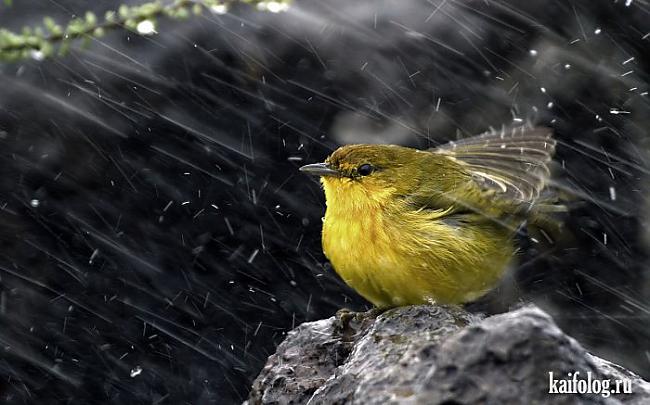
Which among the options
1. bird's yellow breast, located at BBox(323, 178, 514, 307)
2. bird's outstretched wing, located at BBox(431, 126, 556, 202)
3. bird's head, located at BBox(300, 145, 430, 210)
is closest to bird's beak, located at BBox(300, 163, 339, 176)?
bird's head, located at BBox(300, 145, 430, 210)

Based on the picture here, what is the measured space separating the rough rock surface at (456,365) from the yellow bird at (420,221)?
21.0 inches

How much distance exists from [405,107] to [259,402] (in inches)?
130

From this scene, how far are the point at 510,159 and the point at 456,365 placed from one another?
2.31m

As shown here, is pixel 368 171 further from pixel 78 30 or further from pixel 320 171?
pixel 78 30

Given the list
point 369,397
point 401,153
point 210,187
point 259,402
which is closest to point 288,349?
point 259,402

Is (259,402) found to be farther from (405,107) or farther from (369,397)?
(405,107)

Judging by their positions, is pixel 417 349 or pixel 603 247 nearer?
pixel 417 349

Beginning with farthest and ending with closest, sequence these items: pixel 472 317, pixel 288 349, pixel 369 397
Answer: pixel 288 349 → pixel 472 317 → pixel 369 397

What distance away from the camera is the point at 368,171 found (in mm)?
3643

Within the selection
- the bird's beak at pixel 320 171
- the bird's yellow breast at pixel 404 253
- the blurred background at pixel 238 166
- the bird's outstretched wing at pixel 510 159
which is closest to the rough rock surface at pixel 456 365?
the bird's yellow breast at pixel 404 253

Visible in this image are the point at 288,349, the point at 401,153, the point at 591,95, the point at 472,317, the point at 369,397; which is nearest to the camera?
the point at 369,397

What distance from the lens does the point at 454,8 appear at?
589 centimetres

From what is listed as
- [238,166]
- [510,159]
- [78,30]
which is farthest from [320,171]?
[238,166]

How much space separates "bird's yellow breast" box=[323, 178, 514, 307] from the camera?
10.5ft
